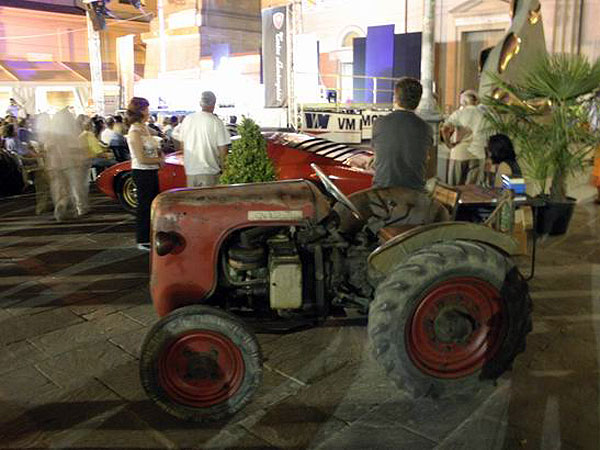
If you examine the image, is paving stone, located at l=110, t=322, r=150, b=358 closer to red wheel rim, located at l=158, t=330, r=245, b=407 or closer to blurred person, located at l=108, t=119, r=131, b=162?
red wheel rim, located at l=158, t=330, r=245, b=407

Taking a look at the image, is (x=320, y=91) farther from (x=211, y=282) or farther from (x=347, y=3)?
(x=211, y=282)

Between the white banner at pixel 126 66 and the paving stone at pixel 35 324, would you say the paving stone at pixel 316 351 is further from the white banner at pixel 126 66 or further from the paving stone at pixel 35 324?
the white banner at pixel 126 66

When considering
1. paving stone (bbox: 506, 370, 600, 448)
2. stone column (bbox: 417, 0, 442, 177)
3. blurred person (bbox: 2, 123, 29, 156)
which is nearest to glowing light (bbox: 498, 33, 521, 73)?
stone column (bbox: 417, 0, 442, 177)

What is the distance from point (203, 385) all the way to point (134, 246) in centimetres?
456

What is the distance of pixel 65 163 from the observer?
9.12 meters

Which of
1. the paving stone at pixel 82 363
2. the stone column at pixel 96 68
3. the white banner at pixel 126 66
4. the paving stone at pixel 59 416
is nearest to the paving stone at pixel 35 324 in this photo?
the paving stone at pixel 82 363

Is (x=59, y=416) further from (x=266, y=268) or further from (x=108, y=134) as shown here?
(x=108, y=134)

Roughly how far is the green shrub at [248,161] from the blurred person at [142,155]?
882mm

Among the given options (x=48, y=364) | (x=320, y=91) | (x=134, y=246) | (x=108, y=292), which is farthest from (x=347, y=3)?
(x=48, y=364)

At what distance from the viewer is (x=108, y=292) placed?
5770mm

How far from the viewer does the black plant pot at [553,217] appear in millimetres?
6531

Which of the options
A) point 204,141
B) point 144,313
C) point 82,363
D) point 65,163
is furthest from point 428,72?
point 82,363

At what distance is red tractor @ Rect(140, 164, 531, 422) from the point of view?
3293 millimetres

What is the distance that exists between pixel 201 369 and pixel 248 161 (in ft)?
14.3
